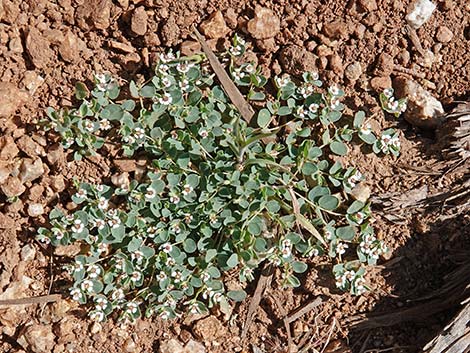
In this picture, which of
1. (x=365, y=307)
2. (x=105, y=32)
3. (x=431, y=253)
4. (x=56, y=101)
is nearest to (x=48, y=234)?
(x=56, y=101)

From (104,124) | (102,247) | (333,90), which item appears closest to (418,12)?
(333,90)

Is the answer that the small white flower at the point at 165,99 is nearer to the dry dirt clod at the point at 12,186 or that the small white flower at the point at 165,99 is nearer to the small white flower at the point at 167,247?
the small white flower at the point at 167,247

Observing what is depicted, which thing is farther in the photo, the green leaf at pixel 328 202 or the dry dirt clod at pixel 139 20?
the dry dirt clod at pixel 139 20

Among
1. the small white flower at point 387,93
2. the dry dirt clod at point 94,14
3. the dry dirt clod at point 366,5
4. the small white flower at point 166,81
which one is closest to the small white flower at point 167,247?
the small white flower at point 166,81

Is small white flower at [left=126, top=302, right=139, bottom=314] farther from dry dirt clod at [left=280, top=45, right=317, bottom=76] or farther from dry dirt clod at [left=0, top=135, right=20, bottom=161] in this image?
dry dirt clod at [left=280, top=45, right=317, bottom=76]

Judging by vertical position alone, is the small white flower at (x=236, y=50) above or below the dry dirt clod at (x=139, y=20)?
below

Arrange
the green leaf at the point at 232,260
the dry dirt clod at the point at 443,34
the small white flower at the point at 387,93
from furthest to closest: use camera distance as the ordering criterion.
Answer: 1. the dry dirt clod at the point at 443,34
2. the small white flower at the point at 387,93
3. the green leaf at the point at 232,260

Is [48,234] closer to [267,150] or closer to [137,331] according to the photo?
[137,331]

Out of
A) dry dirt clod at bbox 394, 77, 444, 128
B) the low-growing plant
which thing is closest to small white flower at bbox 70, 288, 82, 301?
the low-growing plant
